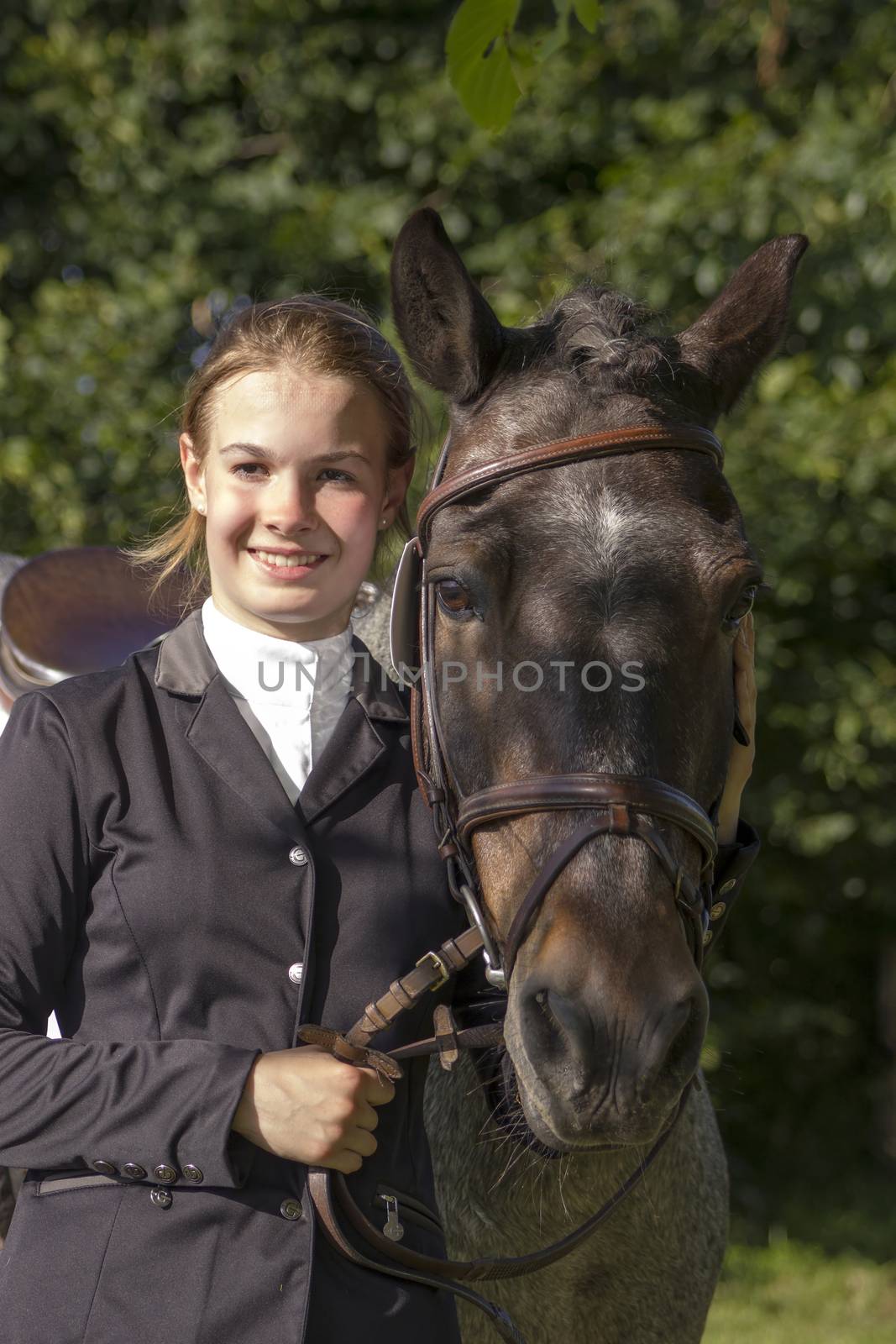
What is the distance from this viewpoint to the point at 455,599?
186cm

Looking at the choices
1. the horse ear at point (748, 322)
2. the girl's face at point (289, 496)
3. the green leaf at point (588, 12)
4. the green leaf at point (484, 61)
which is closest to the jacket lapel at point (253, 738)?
the girl's face at point (289, 496)

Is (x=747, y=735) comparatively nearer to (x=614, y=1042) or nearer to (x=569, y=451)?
(x=569, y=451)

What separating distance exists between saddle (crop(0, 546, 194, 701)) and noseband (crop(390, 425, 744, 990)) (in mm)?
1191

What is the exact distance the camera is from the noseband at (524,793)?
5.33 ft

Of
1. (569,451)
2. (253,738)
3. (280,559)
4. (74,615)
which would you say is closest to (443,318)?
(569,451)

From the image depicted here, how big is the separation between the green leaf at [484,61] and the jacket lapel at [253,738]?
4.66 ft

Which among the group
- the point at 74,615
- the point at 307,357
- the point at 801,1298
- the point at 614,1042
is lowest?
the point at 801,1298

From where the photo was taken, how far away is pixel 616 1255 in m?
2.27

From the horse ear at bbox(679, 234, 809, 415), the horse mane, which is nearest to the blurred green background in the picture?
the horse ear at bbox(679, 234, 809, 415)

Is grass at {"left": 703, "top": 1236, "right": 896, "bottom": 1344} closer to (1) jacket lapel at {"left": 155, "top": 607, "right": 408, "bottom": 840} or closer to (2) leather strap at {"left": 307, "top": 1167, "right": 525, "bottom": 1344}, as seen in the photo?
(2) leather strap at {"left": 307, "top": 1167, "right": 525, "bottom": 1344}

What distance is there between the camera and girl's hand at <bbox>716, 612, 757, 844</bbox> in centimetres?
201

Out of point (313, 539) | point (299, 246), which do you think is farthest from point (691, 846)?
point (299, 246)

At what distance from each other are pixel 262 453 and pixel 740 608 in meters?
0.68

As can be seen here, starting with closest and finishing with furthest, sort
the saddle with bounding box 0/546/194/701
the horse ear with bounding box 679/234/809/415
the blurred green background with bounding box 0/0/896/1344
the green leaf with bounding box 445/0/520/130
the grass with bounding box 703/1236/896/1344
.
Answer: the horse ear with bounding box 679/234/809/415 < the green leaf with bounding box 445/0/520/130 < the saddle with bounding box 0/546/194/701 < the grass with bounding box 703/1236/896/1344 < the blurred green background with bounding box 0/0/896/1344
